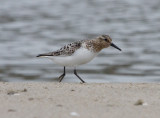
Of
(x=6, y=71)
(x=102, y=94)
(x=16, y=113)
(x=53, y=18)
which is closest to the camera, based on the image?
(x=16, y=113)

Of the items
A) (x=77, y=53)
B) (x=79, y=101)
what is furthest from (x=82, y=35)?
(x=79, y=101)

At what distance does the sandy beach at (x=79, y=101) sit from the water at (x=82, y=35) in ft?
12.6

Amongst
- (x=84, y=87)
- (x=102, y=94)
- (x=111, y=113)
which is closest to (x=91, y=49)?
(x=84, y=87)

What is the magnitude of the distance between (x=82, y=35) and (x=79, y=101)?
921 centimetres

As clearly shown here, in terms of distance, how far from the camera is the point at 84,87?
725cm

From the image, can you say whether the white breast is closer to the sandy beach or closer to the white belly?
the white belly

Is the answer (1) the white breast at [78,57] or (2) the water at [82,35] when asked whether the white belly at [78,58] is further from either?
(2) the water at [82,35]

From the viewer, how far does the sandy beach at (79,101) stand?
5.66 metres

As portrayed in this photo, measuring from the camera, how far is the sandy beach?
5.66m

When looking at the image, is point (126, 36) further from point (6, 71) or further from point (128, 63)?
point (6, 71)

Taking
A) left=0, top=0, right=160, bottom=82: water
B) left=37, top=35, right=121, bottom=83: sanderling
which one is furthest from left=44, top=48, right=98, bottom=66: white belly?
left=0, top=0, right=160, bottom=82: water

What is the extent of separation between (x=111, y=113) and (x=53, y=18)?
13.3m

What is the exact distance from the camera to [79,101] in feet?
20.5

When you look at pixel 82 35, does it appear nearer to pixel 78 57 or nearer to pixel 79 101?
pixel 78 57
